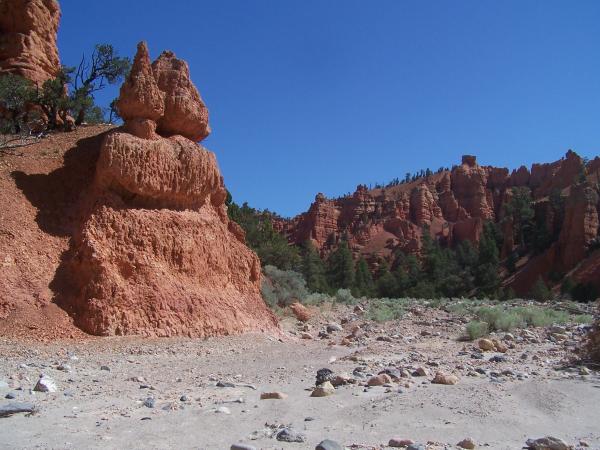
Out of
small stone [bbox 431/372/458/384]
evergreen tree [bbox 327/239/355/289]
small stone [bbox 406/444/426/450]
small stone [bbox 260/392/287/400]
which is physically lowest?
small stone [bbox 406/444/426/450]

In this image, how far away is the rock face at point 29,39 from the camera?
83.7 ft

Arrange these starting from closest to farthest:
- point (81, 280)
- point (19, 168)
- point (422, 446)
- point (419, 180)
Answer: point (422, 446)
point (81, 280)
point (19, 168)
point (419, 180)

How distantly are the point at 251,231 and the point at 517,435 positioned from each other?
30552 mm

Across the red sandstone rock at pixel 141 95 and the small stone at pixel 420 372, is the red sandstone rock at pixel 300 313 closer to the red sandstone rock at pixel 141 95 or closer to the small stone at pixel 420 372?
the red sandstone rock at pixel 141 95

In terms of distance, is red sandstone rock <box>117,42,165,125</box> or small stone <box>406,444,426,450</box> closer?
small stone <box>406,444,426,450</box>

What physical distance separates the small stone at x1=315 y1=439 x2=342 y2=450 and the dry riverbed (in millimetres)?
200

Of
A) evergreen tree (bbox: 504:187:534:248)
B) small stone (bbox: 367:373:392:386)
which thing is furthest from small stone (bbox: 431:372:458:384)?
evergreen tree (bbox: 504:187:534:248)

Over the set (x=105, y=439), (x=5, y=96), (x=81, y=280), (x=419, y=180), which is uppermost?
(x=419, y=180)

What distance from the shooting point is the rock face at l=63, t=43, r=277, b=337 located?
42.7 ft

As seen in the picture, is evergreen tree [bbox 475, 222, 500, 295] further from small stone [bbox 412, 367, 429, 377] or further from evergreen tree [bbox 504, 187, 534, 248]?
small stone [bbox 412, 367, 429, 377]

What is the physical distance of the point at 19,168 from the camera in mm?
15867

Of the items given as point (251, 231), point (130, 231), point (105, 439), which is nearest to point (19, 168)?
point (130, 231)

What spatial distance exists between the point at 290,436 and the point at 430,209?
111 m

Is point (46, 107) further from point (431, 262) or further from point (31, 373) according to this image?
point (431, 262)
